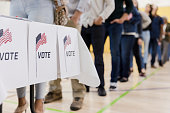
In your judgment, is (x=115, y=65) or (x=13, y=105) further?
(x=115, y=65)

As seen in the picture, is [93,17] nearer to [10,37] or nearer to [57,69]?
[57,69]

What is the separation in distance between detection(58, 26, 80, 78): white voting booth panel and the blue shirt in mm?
3790

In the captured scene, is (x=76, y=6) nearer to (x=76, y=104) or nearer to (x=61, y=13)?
(x=61, y=13)

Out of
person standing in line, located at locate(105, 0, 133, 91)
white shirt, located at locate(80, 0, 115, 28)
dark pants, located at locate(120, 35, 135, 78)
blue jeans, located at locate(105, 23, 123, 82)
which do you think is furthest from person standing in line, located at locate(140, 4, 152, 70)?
white shirt, located at locate(80, 0, 115, 28)

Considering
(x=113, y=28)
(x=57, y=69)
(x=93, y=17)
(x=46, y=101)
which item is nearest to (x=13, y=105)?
(x=46, y=101)

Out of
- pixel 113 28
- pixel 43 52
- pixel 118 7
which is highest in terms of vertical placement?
pixel 118 7

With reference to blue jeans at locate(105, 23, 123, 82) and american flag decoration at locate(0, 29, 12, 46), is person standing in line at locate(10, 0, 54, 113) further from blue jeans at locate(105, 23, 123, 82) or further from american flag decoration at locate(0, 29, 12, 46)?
blue jeans at locate(105, 23, 123, 82)

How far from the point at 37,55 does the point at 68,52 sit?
21 cm

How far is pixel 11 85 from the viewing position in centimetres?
64

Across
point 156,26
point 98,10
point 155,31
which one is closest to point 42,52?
point 98,10

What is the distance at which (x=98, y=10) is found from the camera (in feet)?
6.43

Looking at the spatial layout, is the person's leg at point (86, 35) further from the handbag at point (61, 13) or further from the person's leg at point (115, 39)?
the handbag at point (61, 13)

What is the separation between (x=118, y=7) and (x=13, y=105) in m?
1.55

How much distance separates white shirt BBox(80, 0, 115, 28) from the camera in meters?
1.86
